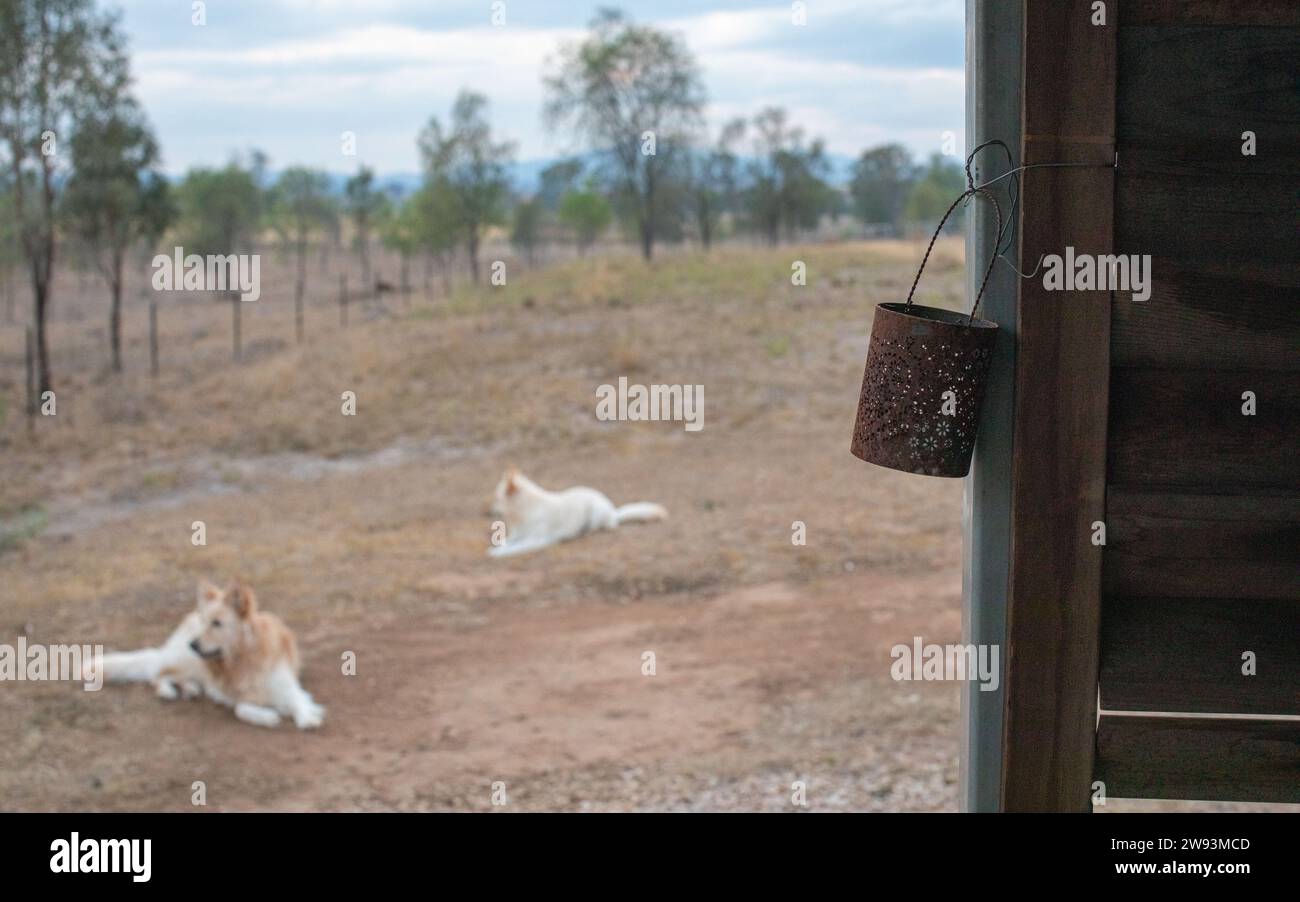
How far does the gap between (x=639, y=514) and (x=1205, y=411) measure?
9320 mm

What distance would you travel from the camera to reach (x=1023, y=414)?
205 centimetres

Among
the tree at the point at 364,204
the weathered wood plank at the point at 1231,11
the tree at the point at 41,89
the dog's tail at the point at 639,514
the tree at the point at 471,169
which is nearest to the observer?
the weathered wood plank at the point at 1231,11

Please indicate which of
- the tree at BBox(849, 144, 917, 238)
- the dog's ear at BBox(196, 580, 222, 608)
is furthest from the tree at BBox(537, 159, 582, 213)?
the dog's ear at BBox(196, 580, 222, 608)

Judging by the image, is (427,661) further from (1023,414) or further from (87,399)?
(87,399)

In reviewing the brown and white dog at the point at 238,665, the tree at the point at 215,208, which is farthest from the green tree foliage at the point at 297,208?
the brown and white dog at the point at 238,665

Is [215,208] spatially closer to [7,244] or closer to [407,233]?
[407,233]

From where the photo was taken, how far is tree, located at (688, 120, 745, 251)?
116ft

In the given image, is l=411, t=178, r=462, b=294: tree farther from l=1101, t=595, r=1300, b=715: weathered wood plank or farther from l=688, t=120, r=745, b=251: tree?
l=1101, t=595, r=1300, b=715: weathered wood plank

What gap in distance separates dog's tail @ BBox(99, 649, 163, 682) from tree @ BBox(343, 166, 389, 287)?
32879mm

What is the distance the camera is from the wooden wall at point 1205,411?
1.98m

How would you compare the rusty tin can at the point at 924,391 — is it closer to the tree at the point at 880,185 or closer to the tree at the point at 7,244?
the tree at the point at 7,244

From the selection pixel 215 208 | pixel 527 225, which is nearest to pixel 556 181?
pixel 527 225

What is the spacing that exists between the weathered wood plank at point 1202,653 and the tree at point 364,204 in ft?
127
